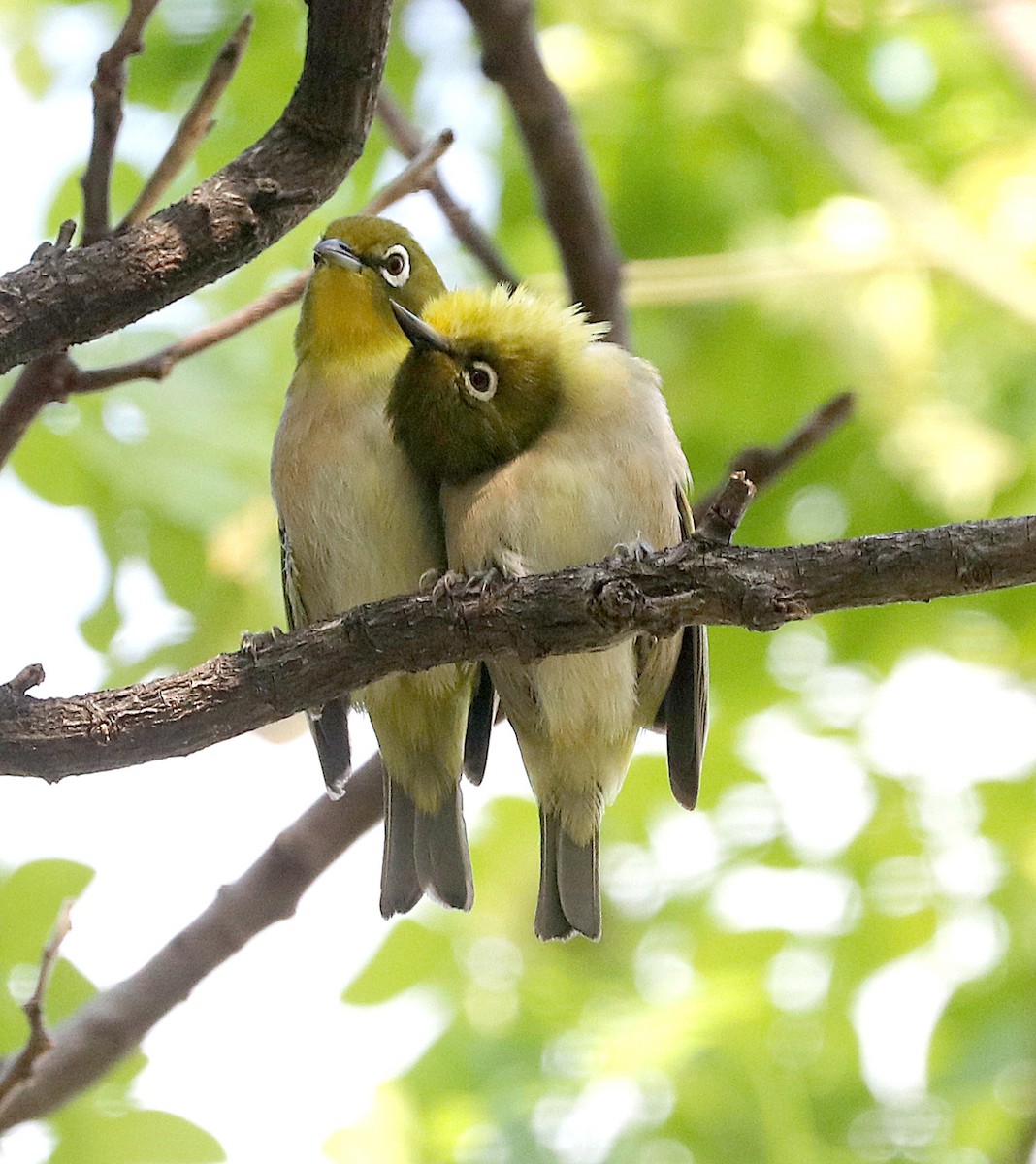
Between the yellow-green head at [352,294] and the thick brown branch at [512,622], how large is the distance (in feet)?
4.56

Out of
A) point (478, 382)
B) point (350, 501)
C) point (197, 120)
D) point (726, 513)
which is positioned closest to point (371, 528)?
point (350, 501)

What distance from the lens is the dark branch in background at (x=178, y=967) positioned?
150 inches

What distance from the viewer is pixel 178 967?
4.02 meters

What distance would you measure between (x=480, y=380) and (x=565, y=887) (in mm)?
1403

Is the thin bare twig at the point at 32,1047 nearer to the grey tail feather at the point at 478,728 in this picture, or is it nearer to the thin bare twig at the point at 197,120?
the grey tail feather at the point at 478,728

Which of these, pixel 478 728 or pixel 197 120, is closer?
pixel 197 120

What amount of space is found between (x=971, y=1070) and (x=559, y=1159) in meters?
1.42

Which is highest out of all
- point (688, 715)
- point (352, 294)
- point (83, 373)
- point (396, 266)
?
point (396, 266)

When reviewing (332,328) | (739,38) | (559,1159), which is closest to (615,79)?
(739,38)

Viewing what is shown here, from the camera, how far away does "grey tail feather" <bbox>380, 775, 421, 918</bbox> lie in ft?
13.7

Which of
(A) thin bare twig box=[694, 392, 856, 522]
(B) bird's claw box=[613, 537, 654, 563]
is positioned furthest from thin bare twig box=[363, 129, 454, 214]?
(B) bird's claw box=[613, 537, 654, 563]

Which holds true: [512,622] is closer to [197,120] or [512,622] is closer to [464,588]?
[464,588]

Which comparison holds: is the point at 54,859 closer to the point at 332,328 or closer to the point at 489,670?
the point at 489,670

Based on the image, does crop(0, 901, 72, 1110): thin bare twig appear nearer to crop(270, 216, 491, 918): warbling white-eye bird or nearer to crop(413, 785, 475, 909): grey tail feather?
crop(270, 216, 491, 918): warbling white-eye bird
